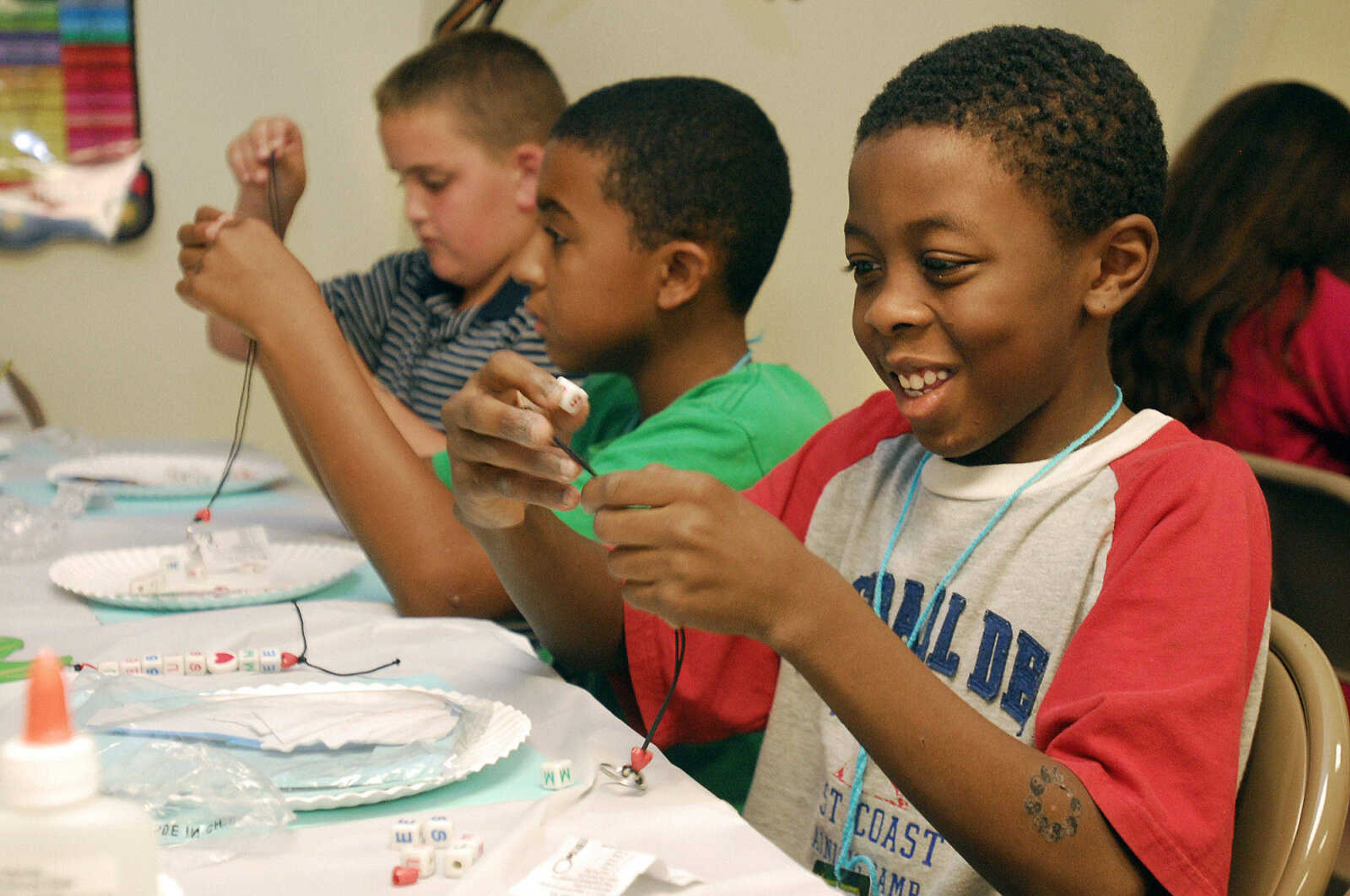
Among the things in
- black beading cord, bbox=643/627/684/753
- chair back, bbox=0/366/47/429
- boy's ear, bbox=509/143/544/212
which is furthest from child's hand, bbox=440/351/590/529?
chair back, bbox=0/366/47/429

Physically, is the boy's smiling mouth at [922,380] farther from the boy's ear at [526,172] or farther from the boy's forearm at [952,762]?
the boy's ear at [526,172]

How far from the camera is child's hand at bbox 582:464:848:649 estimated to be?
2.20ft

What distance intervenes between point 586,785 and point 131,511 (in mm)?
1076

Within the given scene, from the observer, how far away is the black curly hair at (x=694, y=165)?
1287 millimetres

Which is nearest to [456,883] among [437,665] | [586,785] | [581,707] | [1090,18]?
[586,785]

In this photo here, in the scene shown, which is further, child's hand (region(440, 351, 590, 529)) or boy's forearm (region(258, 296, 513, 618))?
boy's forearm (region(258, 296, 513, 618))

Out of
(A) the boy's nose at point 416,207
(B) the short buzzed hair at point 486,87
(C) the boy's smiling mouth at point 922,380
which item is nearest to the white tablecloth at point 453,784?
(C) the boy's smiling mouth at point 922,380

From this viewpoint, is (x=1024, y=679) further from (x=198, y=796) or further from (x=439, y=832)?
(x=198, y=796)

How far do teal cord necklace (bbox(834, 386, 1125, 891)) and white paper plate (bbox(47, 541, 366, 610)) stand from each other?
0.55 metres

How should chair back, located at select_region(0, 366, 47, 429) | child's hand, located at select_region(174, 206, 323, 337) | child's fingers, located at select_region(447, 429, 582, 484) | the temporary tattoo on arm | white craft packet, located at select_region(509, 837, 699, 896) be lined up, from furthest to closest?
chair back, located at select_region(0, 366, 47, 429)
child's hand, located at select_region(174, 206, 323, 337)
child's fingers, located at select_region(447, 429, 582, 484)
the temporary tattoo on arm
white craft packet, located at select_region(509, 837, 699, 896)

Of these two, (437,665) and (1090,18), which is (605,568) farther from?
(1090,18)

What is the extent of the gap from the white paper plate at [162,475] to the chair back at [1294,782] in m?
1.34

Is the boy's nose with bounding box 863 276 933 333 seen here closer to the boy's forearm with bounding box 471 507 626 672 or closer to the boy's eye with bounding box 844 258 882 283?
the boy's eye with bounding box 844 258 882 283

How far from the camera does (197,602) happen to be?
3.46 feet
